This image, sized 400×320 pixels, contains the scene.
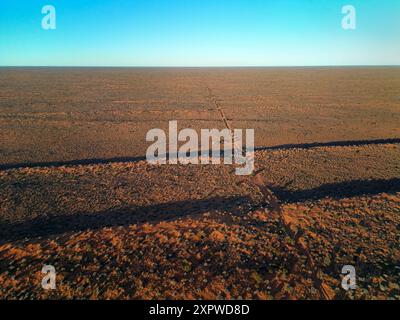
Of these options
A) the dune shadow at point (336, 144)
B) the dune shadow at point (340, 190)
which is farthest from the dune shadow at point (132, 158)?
the dune shadow at point (340, 190)

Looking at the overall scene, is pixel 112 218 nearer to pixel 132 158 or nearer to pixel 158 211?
pixel 158 211

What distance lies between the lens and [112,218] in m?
7.73

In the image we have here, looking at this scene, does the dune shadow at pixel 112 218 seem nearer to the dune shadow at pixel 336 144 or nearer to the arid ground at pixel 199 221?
the arid ground at pixel 199 221

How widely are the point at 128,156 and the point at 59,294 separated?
7.83 metres

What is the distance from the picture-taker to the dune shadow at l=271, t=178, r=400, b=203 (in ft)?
28.9

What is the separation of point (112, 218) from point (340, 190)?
22.0ft

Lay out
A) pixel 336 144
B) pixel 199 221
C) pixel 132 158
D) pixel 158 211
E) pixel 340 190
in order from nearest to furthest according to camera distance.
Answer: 1. pixel 199 221
2. pixel 158 211
3. pixel 340 190
4. pixel 132 158
5. pixel 336 144

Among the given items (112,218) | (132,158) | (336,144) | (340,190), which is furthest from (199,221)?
(336,144)

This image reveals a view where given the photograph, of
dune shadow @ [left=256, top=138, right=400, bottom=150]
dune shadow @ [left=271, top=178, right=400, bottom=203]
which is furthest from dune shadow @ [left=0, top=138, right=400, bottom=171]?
dune shadow @ [left=271, top=178, right=400, bottom=203]

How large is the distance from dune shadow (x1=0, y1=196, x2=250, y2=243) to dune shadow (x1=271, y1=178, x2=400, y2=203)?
4.14ft

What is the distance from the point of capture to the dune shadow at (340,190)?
28.9 feet

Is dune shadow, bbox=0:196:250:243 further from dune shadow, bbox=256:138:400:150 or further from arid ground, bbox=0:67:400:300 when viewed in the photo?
dune shadow, bbox=256:138:400:150

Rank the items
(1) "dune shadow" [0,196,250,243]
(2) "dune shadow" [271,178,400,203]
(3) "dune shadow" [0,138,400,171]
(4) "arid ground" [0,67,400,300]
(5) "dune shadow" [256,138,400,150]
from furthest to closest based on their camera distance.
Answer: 1. (5) "dune shadow" [256,138,400,150]
2. (3) "dune shadow" [0,138,400,171]
3. (2) "dune shadow" [271,178,400,203]
4. (1) "dune shadow" [0,196,250,243]
5. (4) "arid ground" [0,67,400,300]
